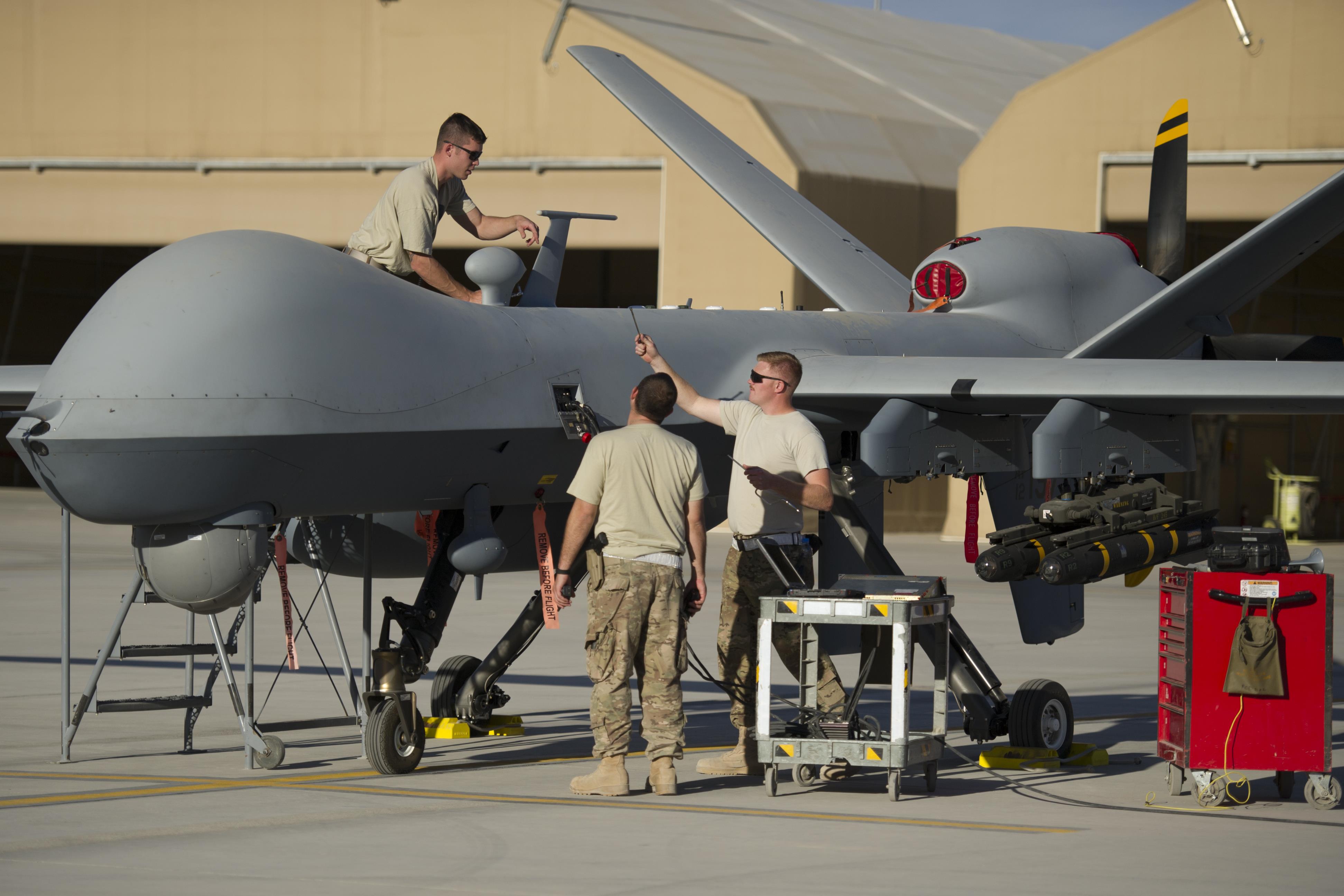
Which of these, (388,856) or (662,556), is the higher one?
(662,556)

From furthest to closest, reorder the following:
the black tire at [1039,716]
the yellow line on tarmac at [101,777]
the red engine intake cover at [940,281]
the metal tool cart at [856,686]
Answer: the red engine intake cover at [940,281] → the black tire at [1039,716] → the yellow line on tarmac at [101,777] → the metal tool cart at [856,686]

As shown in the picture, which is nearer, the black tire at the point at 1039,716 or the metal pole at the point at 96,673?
the metal pole at the point at 96,673

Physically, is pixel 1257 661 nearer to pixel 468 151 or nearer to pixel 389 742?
pixel 389 742

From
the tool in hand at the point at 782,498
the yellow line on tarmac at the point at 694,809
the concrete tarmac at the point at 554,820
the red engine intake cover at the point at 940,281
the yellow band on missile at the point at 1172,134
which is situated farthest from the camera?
→ the yellow band on missile at the point at 1172,134

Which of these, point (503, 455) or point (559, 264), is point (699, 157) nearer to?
point (559, 264)

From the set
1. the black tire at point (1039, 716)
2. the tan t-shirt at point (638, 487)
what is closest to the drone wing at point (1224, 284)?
the black tire at point (1039, 716)

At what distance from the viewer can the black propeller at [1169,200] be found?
1246 centimetres

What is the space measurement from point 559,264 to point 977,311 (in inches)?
126

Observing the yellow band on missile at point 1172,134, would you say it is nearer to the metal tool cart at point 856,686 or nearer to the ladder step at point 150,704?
the metal tool cart at point 856,686

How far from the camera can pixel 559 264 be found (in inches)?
428

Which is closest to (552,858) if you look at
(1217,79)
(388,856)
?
(388,856)

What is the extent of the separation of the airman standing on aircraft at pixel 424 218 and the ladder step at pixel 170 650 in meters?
2.48

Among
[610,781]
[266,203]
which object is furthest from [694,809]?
[266,203]

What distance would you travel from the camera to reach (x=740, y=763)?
9469mm
